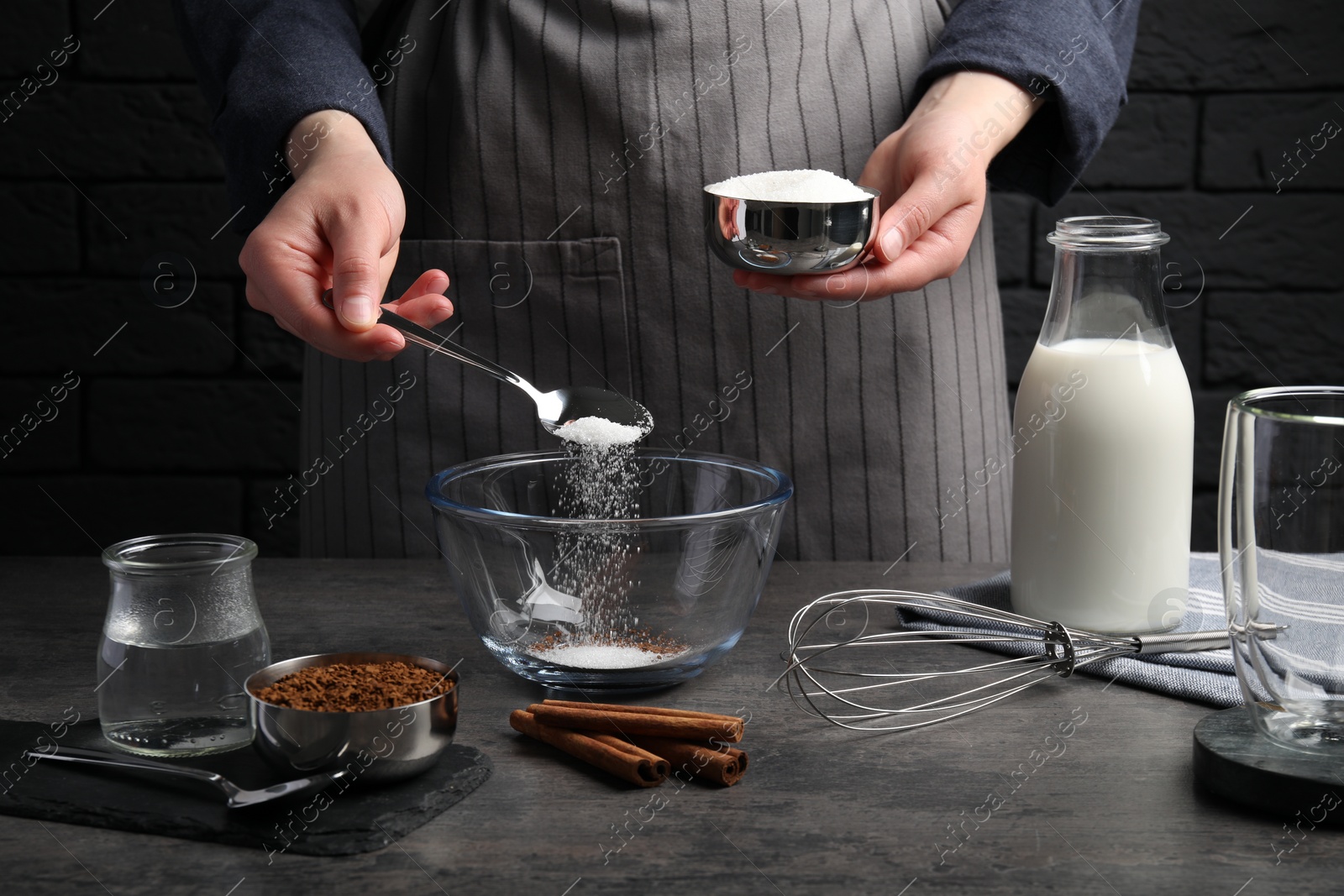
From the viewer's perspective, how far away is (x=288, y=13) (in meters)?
1.06

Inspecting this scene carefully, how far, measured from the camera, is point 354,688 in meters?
0.61

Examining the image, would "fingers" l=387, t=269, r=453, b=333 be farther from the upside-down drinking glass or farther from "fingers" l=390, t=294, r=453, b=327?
the upside-down drinking glass

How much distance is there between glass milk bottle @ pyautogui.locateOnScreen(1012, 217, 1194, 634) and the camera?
0.77 metres

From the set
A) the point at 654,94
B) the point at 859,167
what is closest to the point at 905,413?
the point at 859,167

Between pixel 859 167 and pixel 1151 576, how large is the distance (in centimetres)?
49

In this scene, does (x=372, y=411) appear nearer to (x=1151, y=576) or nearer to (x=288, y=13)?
(x=288, y=13)

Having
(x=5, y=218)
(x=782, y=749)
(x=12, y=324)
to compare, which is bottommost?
(x=782, y=749)

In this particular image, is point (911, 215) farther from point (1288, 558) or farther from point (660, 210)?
point (1288, 558)

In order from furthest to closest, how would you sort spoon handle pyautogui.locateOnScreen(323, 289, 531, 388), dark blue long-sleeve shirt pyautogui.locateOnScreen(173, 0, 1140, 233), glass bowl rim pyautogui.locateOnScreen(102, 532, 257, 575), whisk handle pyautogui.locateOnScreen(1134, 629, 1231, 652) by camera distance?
dark blue long-sleeve shirt pyautogui.locateOnScreen(173, 0, 1140, 233) < spoon handle pyautogui.locateOnScreen(323, 289, 531, 388) < whisk handle pyautogui.locateOnScreen(1134, 629, 1231, 652) < glass bowl rim pyautogui.locateOnScreen(102, 532, 257, 575)

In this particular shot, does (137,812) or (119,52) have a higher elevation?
(119,52)

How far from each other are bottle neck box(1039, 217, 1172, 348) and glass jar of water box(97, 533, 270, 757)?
0.52m

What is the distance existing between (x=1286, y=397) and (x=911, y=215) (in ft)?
1.19

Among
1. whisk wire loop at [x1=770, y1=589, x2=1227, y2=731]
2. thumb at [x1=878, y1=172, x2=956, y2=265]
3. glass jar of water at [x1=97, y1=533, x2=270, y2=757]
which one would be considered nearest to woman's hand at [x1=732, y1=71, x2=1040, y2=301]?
thumb at [x1=878, y1=172, x2=956, y2=265]

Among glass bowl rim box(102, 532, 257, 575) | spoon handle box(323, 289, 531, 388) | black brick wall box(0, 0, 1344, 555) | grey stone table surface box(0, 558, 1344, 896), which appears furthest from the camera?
black brick wall box(0, 0, 1344, 555)
